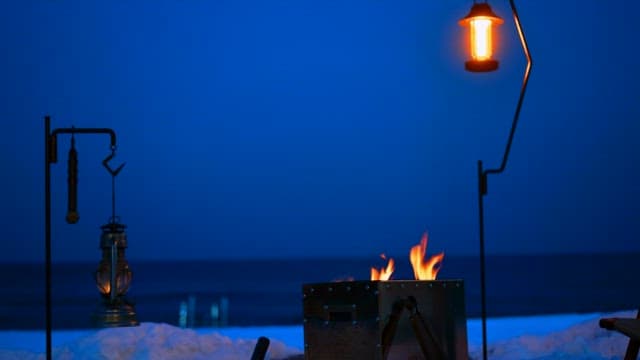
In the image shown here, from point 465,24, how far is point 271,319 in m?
19.2

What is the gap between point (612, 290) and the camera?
36.1 metres

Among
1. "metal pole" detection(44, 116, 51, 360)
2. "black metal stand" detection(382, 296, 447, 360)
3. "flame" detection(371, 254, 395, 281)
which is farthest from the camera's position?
"flame" detection(371, 254, 395, 281)

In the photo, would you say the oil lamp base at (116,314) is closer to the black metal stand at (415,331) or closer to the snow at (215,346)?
the snow at (215,346)

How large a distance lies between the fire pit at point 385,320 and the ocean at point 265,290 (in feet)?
34.6

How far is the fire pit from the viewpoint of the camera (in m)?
5.73

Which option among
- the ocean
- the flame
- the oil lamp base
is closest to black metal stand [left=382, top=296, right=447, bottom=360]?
the flame

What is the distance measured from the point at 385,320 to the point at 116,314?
136 inches

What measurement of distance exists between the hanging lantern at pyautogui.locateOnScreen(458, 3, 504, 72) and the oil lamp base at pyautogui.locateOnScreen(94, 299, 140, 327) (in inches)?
139

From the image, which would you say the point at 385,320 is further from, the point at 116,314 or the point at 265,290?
the point at 265,290

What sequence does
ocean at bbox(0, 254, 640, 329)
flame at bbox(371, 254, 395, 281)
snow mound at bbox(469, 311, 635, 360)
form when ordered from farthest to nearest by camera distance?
ocean at bbox(0, 254, 640, 329), snow mound at bbox(469, 311, 635, 360), flame at bbox(371, 254, 395, 281)

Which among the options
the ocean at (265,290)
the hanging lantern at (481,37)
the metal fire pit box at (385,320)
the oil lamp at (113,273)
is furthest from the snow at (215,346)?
the ocean at (265,290)

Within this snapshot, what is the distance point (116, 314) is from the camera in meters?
8.88

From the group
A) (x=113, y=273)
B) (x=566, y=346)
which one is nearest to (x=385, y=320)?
(x=566, y=346)

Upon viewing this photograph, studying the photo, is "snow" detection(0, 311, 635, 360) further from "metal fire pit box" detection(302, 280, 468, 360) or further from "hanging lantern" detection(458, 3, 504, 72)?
"hanging lantern" detection(458, 3, 504, 72)
